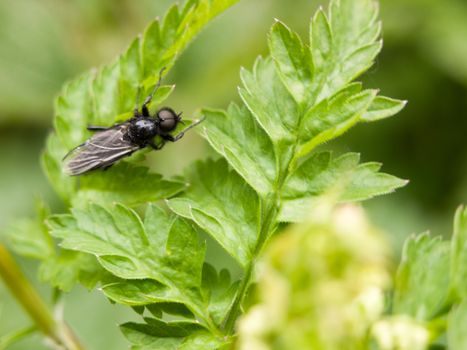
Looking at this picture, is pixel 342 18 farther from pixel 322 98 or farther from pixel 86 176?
pixel 86 176

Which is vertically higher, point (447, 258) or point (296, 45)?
point (296, 45)

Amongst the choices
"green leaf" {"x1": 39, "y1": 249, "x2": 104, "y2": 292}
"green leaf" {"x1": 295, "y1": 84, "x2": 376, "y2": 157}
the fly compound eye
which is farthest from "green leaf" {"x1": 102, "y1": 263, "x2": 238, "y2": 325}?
the fly compound eye

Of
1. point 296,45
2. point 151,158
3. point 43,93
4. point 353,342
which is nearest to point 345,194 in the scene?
point 296,45

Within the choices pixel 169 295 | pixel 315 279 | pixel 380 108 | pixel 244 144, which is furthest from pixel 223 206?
pixel 315 279

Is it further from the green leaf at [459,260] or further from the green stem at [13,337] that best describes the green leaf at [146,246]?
the green leaf at [459,260]

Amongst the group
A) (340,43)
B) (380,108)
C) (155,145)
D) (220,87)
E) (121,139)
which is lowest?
(380,108)

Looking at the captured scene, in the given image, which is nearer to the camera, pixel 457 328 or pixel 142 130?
pixel 457 328

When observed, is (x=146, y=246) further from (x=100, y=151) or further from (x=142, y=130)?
(x=142, y=130)

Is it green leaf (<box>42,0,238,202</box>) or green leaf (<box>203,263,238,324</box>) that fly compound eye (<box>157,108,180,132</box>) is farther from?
green leaf (<box>203,263,238,324</box>)
